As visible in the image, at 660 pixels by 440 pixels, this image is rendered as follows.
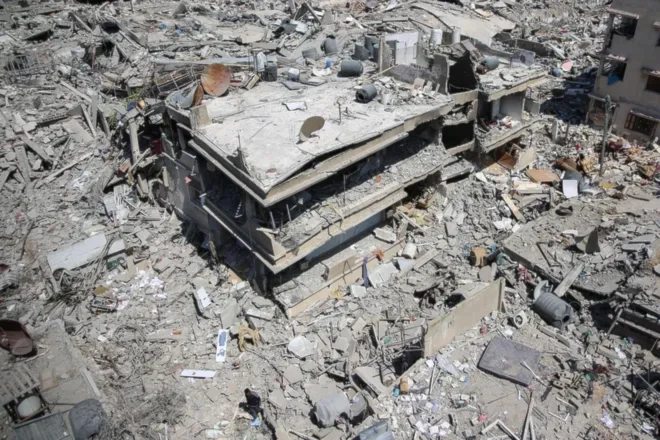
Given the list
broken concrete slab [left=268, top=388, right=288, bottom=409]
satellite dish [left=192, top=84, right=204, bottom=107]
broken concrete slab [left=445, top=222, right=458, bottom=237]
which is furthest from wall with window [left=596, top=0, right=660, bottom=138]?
broken concrete slab [left=268, top=388, right=288, bottom=409]

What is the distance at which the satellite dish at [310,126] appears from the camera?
63.8ft

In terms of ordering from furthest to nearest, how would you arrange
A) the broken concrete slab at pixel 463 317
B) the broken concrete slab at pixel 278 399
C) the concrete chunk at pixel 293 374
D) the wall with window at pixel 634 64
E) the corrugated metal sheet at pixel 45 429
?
the wall with window at pixel 634 64
the concrete chunk at pixel 293 374
the broken concrete slab at pixel 463 317
the broken concrete slab at pixel 278 399
the corrugated metal sheet at pixel 45 429

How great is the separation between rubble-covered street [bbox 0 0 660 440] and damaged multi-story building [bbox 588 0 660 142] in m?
0.12

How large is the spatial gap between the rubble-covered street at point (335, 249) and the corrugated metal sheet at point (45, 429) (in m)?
0.06

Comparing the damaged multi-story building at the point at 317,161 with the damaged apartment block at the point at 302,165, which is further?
the damaged multi-story building at the point at 317,161

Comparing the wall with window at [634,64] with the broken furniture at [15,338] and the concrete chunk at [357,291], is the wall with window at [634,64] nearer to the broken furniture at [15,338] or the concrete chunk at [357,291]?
the concrete chunk at [357,291]

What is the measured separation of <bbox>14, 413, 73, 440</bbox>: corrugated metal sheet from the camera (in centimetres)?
1658

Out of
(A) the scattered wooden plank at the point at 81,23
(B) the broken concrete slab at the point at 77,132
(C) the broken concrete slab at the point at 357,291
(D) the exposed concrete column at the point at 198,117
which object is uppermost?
(D) the exposed concrete column at the point at 198,117

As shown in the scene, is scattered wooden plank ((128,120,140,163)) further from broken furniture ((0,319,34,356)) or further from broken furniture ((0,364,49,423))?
broken furniture ((0,364,49,423))

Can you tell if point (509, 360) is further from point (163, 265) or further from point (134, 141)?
point (134, 141)

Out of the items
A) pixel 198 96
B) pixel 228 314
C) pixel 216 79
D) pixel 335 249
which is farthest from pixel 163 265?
pixel 216 79

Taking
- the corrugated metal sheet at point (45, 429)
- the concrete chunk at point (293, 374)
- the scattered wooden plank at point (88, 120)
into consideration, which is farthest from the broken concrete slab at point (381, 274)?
the scattered wooden plank at point (88, 120)

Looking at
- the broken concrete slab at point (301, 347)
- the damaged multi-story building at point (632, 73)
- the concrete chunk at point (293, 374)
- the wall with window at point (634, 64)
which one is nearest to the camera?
the concrete chunk at point (293, 374)

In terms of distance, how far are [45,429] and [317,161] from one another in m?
12.1
